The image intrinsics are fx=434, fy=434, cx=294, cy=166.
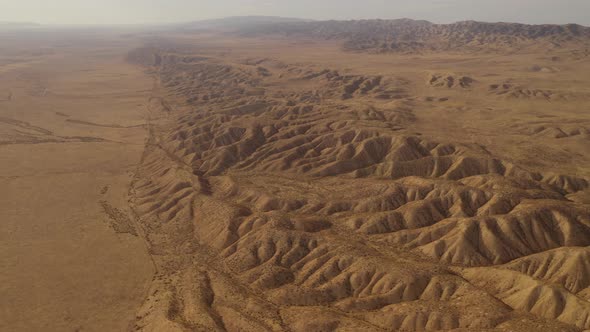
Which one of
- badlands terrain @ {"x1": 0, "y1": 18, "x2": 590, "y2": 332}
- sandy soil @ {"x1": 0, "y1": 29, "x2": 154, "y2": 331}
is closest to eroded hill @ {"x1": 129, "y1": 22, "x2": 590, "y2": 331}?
badlands terrain @ {"x1": 0, "y1": 18, "x2": 590, "y2": 332}

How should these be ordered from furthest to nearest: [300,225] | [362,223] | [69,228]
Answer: [69,228], [362,223], [300,225]

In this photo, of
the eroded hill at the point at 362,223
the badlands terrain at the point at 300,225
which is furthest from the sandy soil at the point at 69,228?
the eroded hill at the point at 362,223

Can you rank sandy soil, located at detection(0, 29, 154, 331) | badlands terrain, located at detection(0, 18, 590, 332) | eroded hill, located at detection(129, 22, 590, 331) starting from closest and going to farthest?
eroded hill, located at detection(129, 22, 590, 331) < badlands terrain, located at detection(0, 18, 590, 332) < sandy soil, located at detection(0, 29, 154, 331)

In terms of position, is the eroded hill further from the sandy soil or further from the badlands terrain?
the sandy soil

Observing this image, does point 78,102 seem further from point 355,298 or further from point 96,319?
point 355,298

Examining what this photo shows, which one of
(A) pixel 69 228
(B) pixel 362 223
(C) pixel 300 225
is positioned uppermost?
(C) pixel 300 225

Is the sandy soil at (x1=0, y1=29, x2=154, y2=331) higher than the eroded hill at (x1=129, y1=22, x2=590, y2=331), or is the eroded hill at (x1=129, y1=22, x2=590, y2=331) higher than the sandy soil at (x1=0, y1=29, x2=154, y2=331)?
the eroded hill at (x1=129, y1=22, x2=590, y2=331)

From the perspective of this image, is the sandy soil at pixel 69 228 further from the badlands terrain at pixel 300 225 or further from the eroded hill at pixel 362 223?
the eroded hill at pixel 362 223

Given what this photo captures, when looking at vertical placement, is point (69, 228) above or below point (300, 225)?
below

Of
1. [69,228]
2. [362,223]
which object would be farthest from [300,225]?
[69,228]

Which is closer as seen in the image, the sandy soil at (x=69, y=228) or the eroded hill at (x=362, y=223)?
the eroded hill at (x=362, y=223)

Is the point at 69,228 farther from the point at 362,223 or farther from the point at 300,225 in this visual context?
the point at 362,223
